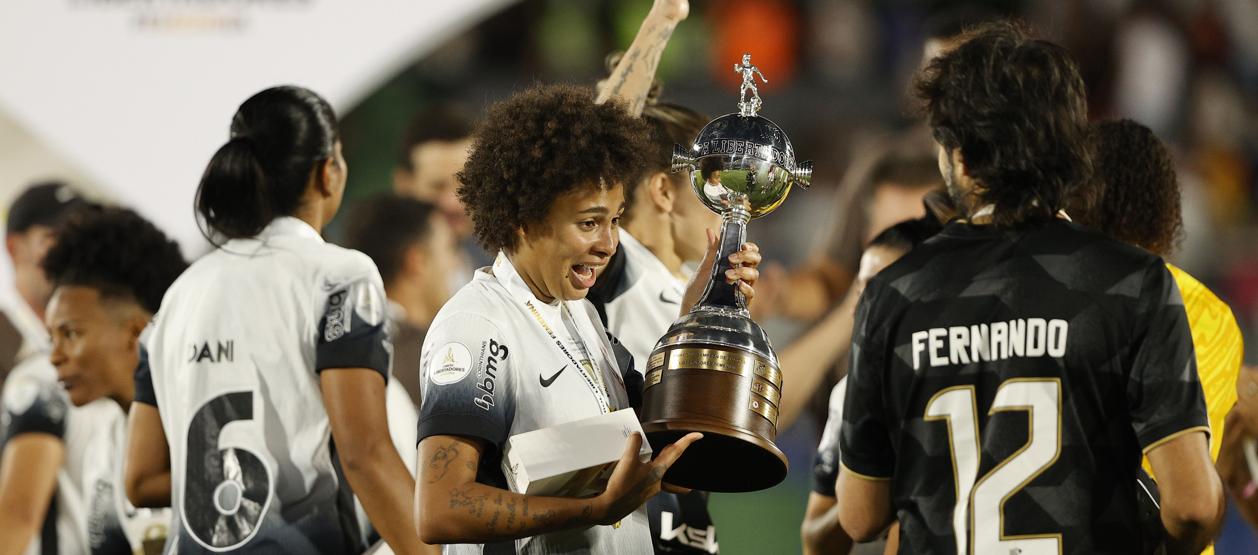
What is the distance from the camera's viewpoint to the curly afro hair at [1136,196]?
2686mm

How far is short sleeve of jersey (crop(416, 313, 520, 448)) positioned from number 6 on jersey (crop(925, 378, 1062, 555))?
2.20ft

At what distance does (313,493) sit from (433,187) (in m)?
2.73

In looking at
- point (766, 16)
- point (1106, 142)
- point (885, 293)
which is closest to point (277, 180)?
point (885, 293)

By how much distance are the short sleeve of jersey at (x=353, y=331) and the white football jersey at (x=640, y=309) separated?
21.8 inches

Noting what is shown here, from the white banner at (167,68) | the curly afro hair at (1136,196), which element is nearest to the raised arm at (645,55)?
the curly afro hair at (1136,196)

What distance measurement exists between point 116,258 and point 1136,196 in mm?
2785

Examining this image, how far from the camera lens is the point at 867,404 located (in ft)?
7.30

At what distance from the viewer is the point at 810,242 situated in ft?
24.3

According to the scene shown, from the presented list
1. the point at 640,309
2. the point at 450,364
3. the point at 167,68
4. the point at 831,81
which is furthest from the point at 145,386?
the point at 831,81

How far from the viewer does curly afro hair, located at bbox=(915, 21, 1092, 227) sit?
2.12 m

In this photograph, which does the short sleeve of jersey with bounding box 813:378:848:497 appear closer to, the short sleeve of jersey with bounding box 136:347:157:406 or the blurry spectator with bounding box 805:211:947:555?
the blurry spectator with bounding box 805:211:947:555

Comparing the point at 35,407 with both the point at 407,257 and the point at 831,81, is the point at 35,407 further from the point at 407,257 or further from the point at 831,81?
the point at 831,81

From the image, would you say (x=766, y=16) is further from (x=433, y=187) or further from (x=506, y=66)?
(x=433, y=187)

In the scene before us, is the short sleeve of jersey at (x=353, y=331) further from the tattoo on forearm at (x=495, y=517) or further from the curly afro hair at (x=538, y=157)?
the tattoo on forearm at (x=495, y=517)
